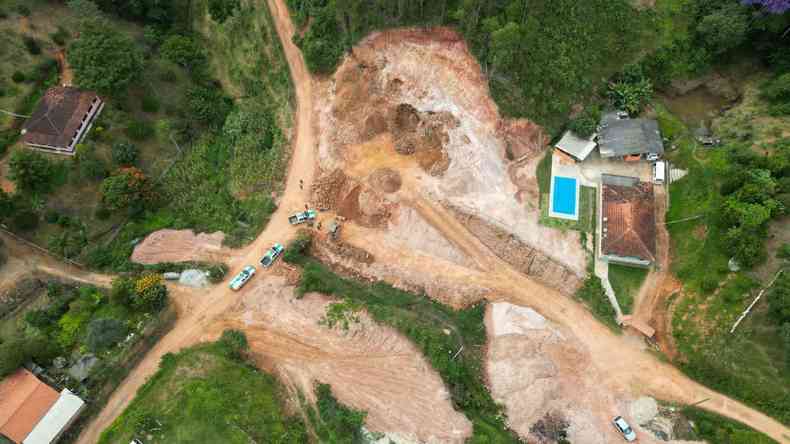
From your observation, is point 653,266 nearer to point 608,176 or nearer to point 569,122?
point 608,176

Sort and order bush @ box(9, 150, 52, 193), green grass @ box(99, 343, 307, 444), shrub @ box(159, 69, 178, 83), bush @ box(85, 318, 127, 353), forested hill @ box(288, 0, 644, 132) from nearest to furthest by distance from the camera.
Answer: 1. green grass @ box(99, 343, 307, 444)
2. bush @ box(85, 318, 127, 353)
3. bush @ box(9, 150, 52, 193)
4. forested hill @ box(288, 0, 644, 132)
5. shrub @ box(159, 69, 178, 83)

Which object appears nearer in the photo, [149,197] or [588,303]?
[588,303]

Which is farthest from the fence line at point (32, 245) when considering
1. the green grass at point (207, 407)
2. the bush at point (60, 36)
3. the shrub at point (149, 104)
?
the bush at point (60, 36)

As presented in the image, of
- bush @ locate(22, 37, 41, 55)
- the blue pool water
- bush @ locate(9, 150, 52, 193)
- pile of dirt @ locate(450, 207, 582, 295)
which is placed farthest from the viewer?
bush @ locate(22, 37, 41, 55)

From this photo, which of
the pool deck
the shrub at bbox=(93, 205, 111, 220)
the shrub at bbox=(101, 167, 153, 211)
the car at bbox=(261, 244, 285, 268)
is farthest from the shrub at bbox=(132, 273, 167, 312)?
the pool deck

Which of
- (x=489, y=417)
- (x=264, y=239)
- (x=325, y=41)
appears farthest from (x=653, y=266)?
(x=325, y=41)

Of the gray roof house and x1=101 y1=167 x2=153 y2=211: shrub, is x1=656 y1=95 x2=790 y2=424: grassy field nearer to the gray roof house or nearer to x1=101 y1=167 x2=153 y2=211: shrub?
the gray roof house

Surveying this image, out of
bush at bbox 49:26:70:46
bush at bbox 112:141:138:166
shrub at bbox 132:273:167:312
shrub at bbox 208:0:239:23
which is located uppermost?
shrub at bbox 208:0:239:23
